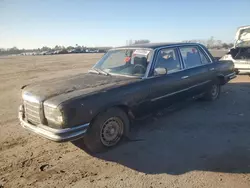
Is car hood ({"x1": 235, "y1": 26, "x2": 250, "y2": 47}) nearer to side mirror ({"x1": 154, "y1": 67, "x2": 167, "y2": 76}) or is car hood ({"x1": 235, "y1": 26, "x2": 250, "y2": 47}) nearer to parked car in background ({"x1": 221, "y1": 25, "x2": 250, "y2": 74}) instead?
parked car in background ({"x1": 221, "y1": 25, "x2": 250, "y2": 74})

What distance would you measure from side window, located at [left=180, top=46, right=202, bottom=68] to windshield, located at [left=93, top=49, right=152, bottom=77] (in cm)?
109

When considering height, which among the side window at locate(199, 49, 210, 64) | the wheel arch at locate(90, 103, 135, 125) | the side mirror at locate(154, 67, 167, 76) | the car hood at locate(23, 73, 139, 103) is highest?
the side window at locate(199, 49, 210, 64)

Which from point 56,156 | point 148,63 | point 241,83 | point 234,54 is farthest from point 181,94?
point 234,54

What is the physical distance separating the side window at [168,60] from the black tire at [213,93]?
175 cm

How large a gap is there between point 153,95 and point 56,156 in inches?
79.9

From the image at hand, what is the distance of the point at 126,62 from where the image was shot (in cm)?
484

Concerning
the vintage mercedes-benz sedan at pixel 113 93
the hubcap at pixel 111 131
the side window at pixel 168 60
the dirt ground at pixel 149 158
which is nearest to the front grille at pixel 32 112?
the vintage mercedes-benz sedan at pixel 113 93

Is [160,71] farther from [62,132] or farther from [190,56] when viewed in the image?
[62,132]

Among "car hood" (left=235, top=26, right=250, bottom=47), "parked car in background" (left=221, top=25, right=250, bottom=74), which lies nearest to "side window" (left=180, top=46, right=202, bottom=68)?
"parked car in background" (left=221, top=25, right=250, bottom=74)

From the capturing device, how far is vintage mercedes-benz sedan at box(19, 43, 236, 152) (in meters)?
3.24

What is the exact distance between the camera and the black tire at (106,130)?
3527 mm

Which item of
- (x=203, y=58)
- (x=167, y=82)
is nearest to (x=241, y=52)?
(x=203, y=58)

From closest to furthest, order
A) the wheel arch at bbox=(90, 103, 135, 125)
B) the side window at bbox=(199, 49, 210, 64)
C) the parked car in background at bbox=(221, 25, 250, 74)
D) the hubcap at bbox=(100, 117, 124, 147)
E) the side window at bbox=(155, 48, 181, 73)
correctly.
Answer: the wheel arch at bbox=(90, 103, 135, 125)
the hubcap at bbox=(100, 117, 124, 147)
the side window at bbox=(155, 48, 181, 73)
the side window at bbox=(199, 49, 210, 64)
the parked car in background at bbox=(221, 25, 250, 74)

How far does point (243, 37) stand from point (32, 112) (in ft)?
32.3
